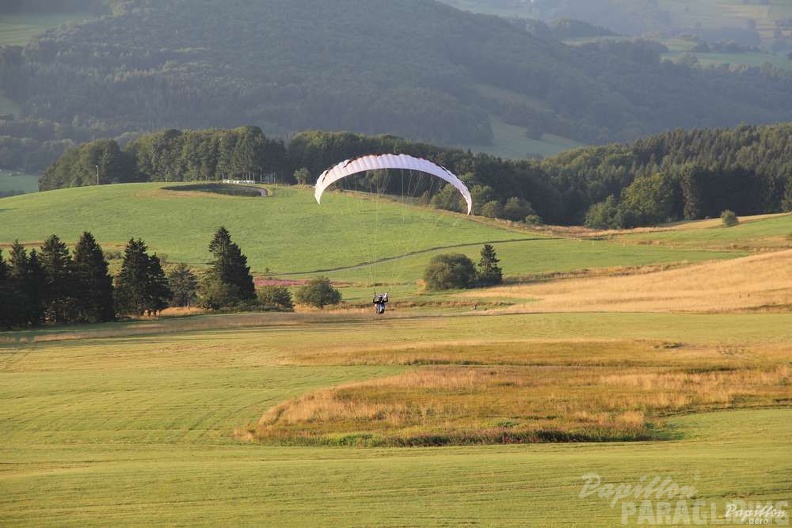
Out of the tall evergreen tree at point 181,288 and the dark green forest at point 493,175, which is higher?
the dark green forest at point 493,175

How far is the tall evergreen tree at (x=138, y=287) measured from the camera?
211ft

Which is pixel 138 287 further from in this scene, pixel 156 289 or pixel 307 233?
pixel 307 233

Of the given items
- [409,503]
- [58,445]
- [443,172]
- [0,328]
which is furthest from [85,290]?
[409,503]

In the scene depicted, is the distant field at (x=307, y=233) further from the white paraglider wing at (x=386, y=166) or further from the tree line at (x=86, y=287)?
the white paraglider wing at (x=386, y=166)

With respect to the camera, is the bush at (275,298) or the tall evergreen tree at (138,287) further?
the bush at (275,298)

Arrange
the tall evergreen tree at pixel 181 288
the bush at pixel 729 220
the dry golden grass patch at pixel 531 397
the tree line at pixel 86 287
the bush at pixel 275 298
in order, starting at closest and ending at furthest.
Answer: the dry golden grass patch at pixel 531 397 < the tree line at pixel 86 287 < the bush at pixel 275 298 < the tall evergreen tree at pixel 181 288 < the bush at pixel 729 220

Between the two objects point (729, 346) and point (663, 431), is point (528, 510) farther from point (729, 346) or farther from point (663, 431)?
point (729, 346)

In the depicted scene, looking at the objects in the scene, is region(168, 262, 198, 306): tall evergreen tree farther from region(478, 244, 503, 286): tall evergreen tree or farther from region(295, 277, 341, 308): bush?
region(478, 244, 503, 286): tall evergreen tree

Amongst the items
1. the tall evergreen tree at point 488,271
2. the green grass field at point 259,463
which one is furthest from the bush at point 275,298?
the green grass field at point 259,463

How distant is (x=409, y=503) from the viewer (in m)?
21.5

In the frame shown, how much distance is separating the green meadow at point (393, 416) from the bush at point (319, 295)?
259 cm

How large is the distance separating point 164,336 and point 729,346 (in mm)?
25875

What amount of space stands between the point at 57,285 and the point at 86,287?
154 cm

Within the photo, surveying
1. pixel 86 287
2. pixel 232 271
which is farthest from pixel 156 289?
pixel 232 271
